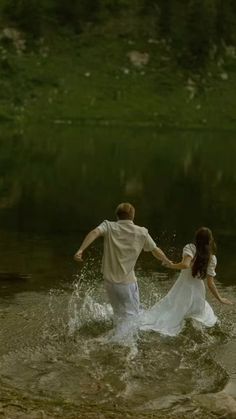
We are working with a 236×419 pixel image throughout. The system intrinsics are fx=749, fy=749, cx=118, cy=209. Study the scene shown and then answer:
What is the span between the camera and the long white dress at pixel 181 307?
1599cm

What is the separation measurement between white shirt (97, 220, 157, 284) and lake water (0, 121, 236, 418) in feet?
4.39

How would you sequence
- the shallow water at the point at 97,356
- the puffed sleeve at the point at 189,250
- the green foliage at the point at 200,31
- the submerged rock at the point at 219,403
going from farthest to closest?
the green foliage at the point at 200,31 → the puffed sleeve at the point at 189,250 → the shallow water at the point at 97,356 → the submerged rock at the point at 219,403

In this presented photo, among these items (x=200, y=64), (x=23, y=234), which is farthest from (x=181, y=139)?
(x=23, y=234)

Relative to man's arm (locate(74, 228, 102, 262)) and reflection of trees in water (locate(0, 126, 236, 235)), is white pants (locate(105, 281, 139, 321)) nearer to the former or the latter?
man's arm (locate(74, 228, 102, 262))

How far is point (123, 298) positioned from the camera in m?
15.3

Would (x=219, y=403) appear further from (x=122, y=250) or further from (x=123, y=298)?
(x=122, y=250)

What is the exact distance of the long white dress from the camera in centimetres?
1599

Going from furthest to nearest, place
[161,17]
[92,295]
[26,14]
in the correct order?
→ [161,17], [26,14], [92,295]

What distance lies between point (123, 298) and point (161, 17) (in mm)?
115653

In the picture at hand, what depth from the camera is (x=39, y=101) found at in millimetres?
99750

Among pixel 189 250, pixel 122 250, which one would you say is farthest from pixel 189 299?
pixel 122 250

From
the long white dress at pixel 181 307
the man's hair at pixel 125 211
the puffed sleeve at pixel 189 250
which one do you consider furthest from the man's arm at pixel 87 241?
the long white dress at pixel 181 307

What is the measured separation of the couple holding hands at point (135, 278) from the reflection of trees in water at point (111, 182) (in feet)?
43.7

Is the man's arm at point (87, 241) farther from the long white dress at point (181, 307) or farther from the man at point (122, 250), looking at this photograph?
the long white dress at point (181, 307)
